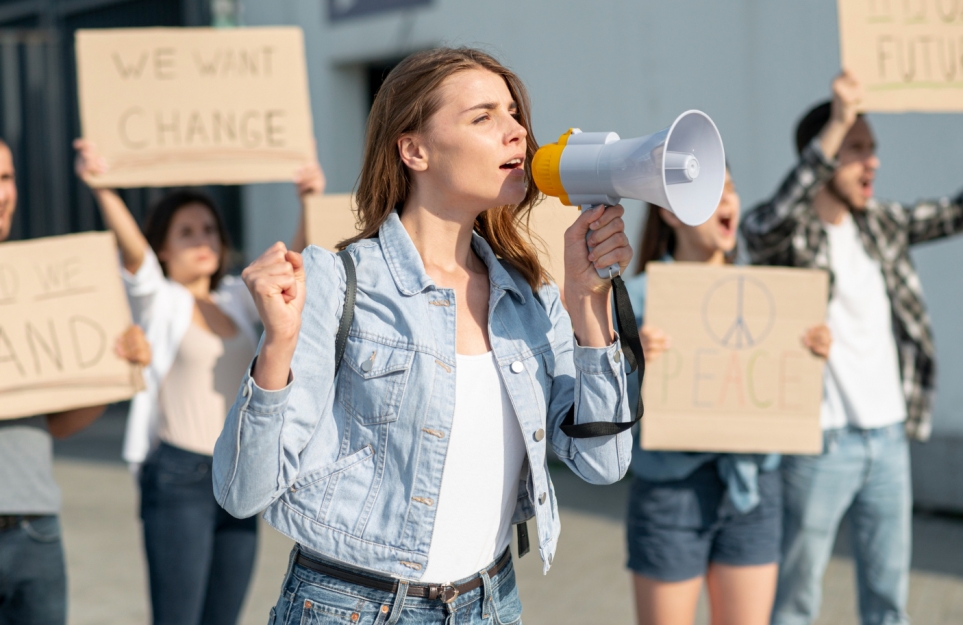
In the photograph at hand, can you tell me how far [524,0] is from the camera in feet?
26.2

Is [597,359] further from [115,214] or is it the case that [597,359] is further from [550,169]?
[115,214]

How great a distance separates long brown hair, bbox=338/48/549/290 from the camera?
2.09 m

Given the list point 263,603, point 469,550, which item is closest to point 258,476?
point 469,550

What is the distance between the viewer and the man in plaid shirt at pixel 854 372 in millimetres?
3600

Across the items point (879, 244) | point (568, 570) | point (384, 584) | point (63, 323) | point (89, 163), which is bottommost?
point (568, 570)

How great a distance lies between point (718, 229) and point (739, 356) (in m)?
0.41

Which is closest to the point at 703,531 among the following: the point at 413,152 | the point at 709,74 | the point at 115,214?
the point at 413,152

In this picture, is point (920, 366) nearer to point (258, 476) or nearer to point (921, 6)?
point (921, 6)

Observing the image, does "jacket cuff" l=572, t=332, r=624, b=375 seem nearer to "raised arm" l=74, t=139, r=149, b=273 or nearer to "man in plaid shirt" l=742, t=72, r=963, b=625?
"man in plaid shirt" l=742, t=72, r=963, b=625

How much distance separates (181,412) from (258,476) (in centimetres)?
183

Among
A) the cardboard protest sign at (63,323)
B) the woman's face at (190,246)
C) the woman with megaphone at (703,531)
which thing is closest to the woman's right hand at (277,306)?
the cardboard protest sign at (63,323)

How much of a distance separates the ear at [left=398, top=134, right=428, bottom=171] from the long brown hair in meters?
0.01

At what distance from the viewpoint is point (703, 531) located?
3234mm

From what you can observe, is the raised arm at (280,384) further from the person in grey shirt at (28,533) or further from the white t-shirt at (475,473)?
the person in grey shirt at (28,533)
